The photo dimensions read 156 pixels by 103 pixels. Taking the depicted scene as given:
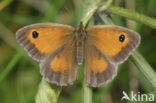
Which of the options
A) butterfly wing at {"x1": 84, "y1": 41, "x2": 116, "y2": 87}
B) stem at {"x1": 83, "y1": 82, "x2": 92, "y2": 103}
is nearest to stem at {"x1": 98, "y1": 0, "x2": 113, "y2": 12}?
butterfly wing at {"x1": 84, "y1": 41, "x2": 116, "y2": 87}

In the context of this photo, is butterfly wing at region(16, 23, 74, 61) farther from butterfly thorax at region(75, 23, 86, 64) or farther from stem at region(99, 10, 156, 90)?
stem at region(99, 10, 156, 90)

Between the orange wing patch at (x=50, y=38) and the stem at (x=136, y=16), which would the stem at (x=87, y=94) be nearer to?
the orange wing patch at (x=50, y=38)

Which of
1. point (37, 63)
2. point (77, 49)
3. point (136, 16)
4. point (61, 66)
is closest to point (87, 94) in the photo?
point (61, 66)

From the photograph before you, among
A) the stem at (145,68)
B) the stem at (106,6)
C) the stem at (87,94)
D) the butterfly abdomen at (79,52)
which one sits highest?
the stem at (106,6)

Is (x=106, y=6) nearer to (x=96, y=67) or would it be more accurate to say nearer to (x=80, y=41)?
(x=80, y=41)

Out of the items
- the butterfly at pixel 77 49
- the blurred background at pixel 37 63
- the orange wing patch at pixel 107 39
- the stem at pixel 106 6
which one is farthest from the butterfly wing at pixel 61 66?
the blurred background at pixel 37 63

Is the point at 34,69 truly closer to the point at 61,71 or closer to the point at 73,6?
the point at 73,6
